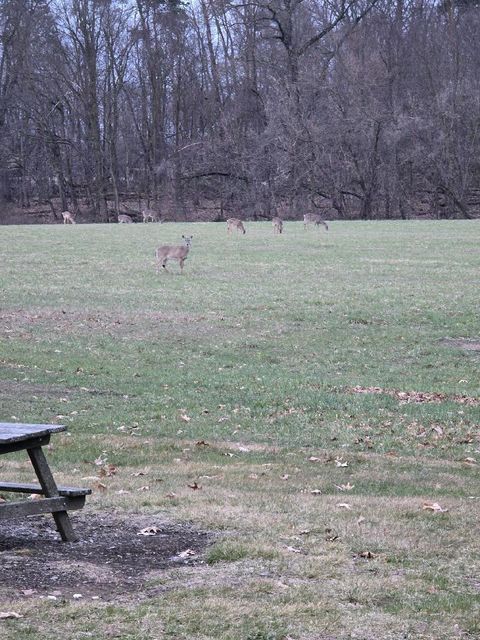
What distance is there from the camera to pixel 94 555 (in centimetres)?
658

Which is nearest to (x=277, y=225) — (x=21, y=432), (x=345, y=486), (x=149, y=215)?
(x=149, y=215)

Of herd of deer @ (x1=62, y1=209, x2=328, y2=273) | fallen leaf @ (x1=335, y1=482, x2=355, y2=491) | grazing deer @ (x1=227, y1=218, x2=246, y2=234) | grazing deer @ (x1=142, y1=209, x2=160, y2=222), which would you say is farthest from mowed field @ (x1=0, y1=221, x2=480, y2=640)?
grazing deer @ (x1=142, y1=209, x2=160, y2=222)

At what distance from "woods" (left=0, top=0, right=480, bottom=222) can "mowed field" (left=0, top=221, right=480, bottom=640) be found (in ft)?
103

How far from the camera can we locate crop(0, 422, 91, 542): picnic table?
6.61 meters

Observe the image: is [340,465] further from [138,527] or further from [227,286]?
[227,286]

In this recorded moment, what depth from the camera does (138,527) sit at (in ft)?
24.0

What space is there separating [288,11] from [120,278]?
40637mm

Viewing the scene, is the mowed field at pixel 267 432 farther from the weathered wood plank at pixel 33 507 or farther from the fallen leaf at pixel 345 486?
the weathered wood plank at pixel 33 507

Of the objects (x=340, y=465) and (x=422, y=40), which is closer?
(x=340, y=465)

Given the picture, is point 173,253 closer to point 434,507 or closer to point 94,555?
point 434,507

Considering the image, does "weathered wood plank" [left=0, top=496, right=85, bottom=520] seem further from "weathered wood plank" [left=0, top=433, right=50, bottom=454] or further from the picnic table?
"weathered wood plank" [left=0, top=433, right=50, bottom=454]

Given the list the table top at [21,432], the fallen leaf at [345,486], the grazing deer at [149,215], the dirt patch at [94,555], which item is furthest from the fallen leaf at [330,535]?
the grazing deer at [149,215]

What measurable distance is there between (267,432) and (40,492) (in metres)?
5.97

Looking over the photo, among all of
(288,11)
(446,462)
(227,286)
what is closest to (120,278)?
(227,286)
